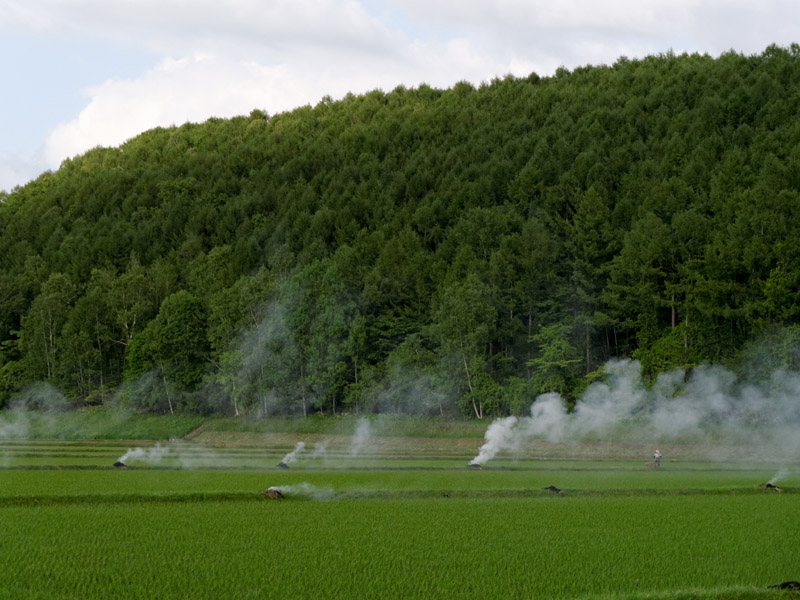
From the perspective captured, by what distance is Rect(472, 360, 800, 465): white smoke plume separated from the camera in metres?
53.8

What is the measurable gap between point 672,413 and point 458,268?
1271 inches

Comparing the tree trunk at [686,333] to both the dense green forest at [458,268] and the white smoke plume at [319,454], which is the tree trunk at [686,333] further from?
the white smoke plume at [319,454]

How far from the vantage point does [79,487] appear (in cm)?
3038

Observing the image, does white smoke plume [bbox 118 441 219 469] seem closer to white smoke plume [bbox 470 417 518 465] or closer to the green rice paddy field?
the green rice paddy field

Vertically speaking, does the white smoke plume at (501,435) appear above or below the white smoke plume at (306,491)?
below

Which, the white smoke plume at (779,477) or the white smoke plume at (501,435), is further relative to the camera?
the white smoke plume at (501,435)

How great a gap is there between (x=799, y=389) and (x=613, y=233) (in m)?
33.1

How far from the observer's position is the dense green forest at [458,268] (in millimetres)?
70188

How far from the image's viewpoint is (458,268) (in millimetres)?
86062

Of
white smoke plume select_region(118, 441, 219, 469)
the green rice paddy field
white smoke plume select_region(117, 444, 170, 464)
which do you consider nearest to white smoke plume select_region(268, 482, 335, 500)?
the green rice paddy field

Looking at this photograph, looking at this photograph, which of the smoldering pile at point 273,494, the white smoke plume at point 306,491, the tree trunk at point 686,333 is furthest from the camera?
the tree trunk at point 686,333

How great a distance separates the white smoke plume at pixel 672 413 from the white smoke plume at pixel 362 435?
1147cm

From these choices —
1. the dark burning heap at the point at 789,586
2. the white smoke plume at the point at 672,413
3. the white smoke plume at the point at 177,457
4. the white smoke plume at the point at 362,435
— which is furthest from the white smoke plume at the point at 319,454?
the dark burning heap at the point at 789,586

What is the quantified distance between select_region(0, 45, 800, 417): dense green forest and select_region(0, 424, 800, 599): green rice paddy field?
30706 millimetres
